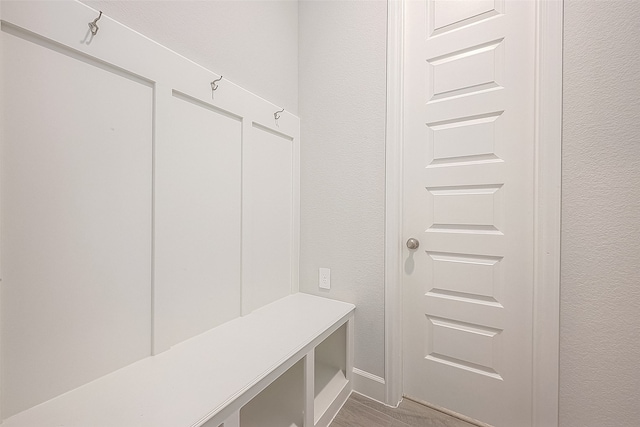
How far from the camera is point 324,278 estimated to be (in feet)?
5.12

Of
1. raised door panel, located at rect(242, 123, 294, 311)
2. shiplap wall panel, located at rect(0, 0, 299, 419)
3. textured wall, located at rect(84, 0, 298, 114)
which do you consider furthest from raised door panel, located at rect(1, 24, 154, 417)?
raised door panel, located at rect(242, 123, 294, 311)

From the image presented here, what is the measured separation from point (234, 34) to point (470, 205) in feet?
4.57

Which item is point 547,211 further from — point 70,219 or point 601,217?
point 70,219

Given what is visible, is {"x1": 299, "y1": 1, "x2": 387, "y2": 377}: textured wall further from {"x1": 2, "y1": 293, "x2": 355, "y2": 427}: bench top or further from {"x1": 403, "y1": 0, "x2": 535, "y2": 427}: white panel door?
{"x1": 2, "y1": 293, "x2": 355, "y2": 427}: bench top

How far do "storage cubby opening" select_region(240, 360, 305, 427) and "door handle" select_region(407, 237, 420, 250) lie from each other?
0.84m

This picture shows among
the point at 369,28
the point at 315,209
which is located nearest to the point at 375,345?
the point at 315,209

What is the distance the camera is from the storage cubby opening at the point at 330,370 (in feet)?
4.11

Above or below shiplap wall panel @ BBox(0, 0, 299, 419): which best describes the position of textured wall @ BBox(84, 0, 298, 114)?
above

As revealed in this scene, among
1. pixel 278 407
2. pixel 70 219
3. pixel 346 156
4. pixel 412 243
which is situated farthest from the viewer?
pixel 346 156

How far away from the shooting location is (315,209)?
160 cm

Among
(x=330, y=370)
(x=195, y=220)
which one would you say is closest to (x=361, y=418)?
(x=330, y=370)

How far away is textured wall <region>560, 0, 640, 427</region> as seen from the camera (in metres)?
0.93

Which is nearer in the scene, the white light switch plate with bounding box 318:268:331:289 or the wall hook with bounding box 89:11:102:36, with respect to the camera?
the wall hook with bounding box 89:11:102:36

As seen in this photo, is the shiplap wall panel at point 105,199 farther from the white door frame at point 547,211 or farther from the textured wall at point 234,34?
the white door frame at point 547,211
